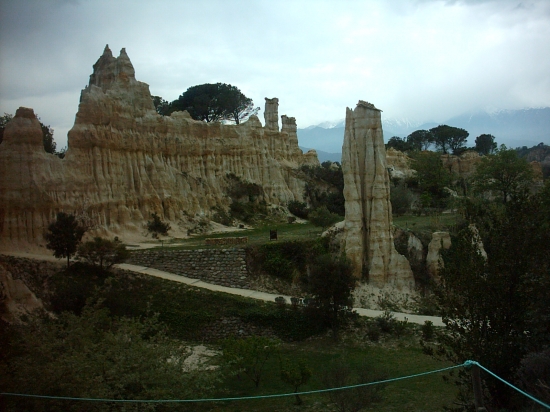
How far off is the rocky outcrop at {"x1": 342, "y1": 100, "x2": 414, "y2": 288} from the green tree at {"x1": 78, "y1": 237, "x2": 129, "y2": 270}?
1273 centimetres

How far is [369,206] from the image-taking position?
93.8ft

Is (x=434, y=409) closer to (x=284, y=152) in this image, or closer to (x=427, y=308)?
(x=427, y=308)

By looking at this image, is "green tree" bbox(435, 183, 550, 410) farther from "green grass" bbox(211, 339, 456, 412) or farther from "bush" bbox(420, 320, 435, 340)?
"bush" bbox(420, 320, 435, 340)

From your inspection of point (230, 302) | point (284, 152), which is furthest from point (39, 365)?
point (284, 152)

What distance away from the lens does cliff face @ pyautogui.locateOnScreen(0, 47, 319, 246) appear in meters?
28.3

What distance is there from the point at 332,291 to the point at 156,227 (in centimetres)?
1722

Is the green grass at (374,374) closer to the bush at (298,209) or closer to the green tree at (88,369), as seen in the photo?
the green tree at (88,369)

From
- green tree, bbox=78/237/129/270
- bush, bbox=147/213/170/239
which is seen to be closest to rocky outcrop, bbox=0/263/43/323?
green tree, bbox=78/237/129/270

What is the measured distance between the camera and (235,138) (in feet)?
160

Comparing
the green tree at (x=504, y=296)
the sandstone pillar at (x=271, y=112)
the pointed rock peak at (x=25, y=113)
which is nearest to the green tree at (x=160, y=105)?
the sandstone pillar at (x=271, y=112)

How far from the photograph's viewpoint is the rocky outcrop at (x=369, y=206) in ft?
91.5

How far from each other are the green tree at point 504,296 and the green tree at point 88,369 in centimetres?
669

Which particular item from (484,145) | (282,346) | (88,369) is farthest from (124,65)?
(484,145)

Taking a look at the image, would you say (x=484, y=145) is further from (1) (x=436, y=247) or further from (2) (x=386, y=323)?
(2) (x=386, y=323)
